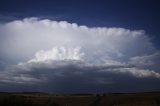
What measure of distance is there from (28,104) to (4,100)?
592 centimetres

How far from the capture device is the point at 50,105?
205ft

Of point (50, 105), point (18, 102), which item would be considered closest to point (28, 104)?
point (18, 102)

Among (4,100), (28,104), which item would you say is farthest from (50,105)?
(4,100)

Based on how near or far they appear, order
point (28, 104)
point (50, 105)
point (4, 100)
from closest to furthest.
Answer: point (4, 100)
point (28, 104)
point (50, 105)

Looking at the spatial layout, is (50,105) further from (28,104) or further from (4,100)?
(4,100)

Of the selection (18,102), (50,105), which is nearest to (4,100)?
(18,102)

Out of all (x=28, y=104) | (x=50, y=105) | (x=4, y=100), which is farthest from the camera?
(x=50, y=105)

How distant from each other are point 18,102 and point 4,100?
3.33m

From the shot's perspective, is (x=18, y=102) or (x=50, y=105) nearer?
(x=18, y=102)

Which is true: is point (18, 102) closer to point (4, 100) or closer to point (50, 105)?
point (4, 100)

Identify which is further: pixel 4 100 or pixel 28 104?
pixel 28 104

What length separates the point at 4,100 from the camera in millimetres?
51812

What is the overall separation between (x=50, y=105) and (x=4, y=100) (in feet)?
45.1
